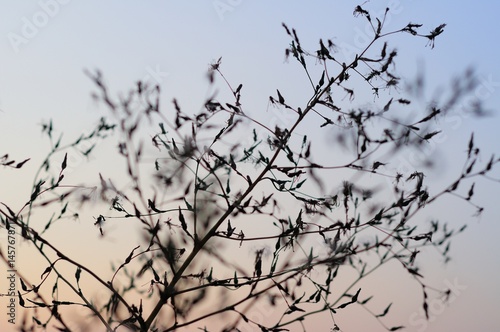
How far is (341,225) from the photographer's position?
2469 mm

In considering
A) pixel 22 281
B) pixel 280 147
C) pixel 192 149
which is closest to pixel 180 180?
pixel 192 149

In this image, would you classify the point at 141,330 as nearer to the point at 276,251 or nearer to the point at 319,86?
the point at 276,251

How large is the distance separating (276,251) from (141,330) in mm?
534

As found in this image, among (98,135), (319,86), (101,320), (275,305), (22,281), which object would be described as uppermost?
(98,135)

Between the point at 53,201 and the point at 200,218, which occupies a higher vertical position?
Answer: the point at 53,201

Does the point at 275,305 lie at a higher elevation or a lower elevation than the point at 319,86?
lower

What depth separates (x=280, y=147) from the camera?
2477 mm

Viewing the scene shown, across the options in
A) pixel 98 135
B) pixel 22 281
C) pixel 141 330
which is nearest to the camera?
pixel 141 330

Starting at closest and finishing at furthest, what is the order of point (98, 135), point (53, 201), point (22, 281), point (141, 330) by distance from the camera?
point (141, 330)
point (22, 281)
point (53, 201)
point (98, 135)

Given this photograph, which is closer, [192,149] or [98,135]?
[192,149]

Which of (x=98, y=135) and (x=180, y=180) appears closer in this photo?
(x=180, y=180)

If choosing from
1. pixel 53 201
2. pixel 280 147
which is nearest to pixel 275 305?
pixel 280 147

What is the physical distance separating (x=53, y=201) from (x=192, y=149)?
675 millimetres

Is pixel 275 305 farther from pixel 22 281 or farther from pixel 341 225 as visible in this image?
pixel 22 281
